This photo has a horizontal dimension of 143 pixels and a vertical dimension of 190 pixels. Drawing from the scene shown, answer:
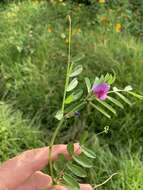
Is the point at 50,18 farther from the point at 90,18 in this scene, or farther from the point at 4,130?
the point at 4,130

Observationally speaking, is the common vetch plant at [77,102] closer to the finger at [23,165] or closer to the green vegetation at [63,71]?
the finger at [23,165]

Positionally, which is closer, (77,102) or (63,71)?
(77,102)

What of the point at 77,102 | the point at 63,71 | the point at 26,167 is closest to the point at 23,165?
the point at 26,167

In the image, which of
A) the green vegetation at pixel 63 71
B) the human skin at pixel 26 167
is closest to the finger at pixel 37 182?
the human skin at pixel 26 167

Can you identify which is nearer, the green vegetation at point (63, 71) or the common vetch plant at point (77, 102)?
the common vetch plant at point (77, 102)

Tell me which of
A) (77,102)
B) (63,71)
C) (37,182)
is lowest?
(63,71)

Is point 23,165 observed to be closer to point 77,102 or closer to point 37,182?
point 37,182
